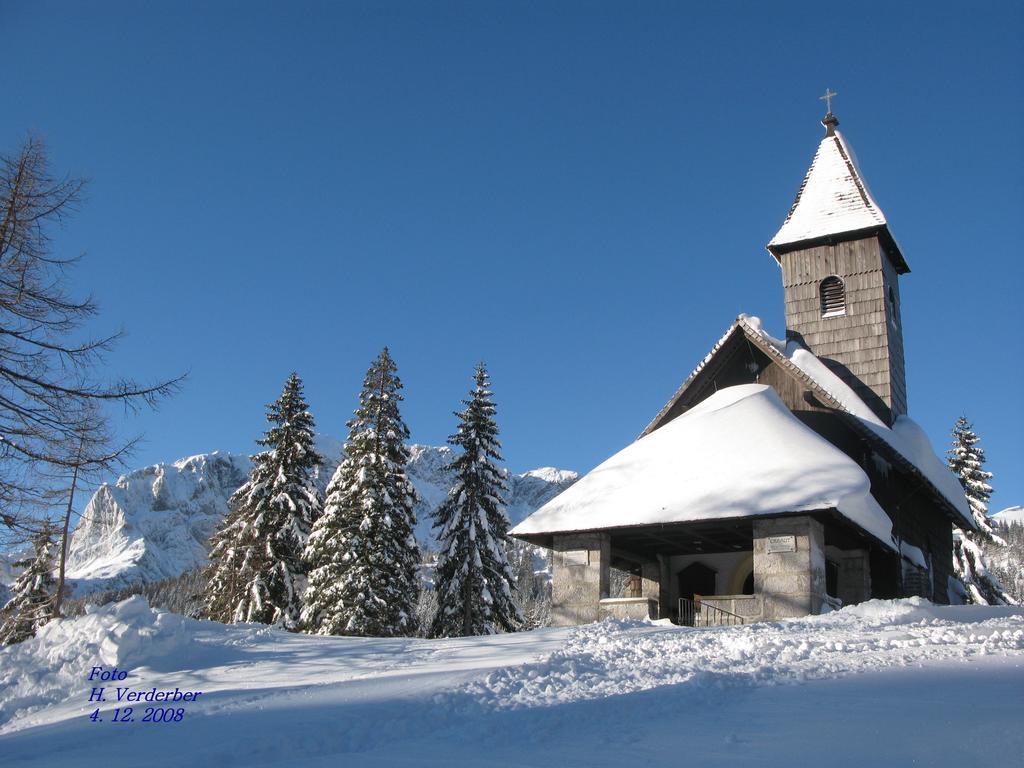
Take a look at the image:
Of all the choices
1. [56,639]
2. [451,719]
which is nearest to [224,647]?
[56,639]

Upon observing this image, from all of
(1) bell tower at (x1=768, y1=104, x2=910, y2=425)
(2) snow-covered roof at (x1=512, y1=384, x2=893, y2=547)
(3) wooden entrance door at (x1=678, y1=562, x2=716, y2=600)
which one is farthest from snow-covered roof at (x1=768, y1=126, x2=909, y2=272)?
(3) wooden entrance door at (x1=678, y1=562, x2=716, y2=600)

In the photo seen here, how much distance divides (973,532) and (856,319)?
12.6m

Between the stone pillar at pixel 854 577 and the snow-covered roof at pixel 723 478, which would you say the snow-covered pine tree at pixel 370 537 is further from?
the stone pillar at pixel 854 577

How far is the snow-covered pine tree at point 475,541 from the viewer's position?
1067 inches

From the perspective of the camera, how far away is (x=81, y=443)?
10766 millimetres

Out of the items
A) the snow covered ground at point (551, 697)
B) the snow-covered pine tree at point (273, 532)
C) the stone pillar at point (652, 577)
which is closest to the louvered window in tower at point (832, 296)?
the stone pillar at point (652, 577)

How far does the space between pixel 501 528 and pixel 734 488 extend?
537 inches

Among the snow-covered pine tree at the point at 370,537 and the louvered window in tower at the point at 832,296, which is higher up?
the louvered window in tower at the point at 832,296

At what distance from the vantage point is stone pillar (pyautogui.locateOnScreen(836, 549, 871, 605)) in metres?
17.6

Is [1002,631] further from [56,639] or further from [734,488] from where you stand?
[56,639]

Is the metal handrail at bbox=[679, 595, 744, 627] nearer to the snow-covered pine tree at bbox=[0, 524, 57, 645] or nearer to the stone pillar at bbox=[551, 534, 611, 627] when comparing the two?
the stone pillar at bbox=[551, 534, 611, 627]

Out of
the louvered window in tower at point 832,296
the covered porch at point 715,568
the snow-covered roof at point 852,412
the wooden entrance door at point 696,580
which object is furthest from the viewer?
the louvered window in tower at point 832,296

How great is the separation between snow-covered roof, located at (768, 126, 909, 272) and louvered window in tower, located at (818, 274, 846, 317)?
4.08 feet

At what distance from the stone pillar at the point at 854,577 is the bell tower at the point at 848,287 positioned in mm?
4826
